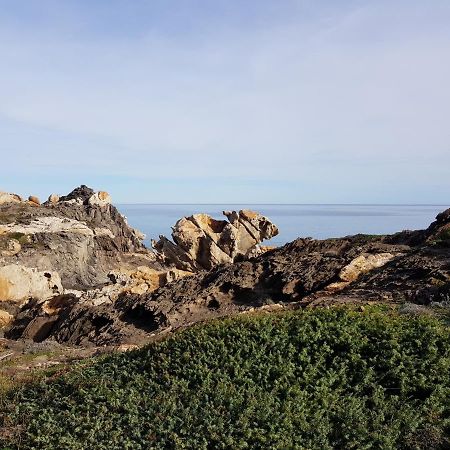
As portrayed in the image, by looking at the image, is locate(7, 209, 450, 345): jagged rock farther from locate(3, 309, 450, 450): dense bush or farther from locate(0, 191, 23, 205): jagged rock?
locate(0, 191, 23, 205): jagged rock

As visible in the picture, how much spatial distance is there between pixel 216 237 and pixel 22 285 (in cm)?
1510

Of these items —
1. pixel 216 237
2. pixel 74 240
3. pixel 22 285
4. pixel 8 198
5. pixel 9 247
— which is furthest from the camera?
pixel 8 198

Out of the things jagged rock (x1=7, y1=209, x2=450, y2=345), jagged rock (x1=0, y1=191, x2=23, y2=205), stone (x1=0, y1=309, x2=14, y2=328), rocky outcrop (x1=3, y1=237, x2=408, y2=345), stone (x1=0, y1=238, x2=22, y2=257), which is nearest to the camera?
jagged rock (x1=7, y1=209, x2=450, y2=345)

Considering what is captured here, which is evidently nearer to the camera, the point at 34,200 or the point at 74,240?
the point at 74,240

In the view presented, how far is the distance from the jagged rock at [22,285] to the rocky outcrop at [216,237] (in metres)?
11.0

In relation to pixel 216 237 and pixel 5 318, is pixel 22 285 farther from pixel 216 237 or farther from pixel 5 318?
pixel 216 237

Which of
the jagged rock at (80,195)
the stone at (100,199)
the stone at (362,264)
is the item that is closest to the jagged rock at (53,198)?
the jagged rock at (80,195)

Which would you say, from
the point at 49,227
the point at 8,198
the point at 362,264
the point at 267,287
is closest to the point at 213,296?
the point at 267,287

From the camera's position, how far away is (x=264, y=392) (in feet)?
31.0

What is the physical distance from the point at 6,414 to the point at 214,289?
1250cm

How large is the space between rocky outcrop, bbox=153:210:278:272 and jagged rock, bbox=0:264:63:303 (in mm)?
10995

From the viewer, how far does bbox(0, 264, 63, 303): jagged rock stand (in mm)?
32375

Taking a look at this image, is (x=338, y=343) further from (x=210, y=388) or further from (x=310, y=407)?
(x=210, y=388)

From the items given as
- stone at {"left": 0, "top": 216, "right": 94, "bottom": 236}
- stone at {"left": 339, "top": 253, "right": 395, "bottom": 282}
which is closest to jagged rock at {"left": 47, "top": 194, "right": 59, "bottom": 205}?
stone at {"left": 0, "top": 216, "right": 94, "bottom": 236}
